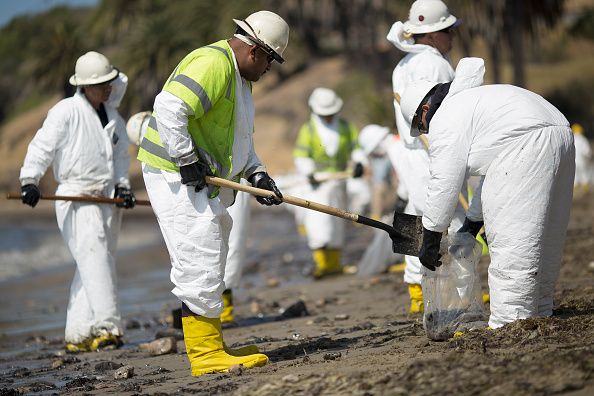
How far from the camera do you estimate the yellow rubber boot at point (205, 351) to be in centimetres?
594

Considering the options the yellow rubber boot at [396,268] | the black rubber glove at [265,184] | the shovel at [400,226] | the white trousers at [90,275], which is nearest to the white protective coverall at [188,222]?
the black rubber glove at [265,184]

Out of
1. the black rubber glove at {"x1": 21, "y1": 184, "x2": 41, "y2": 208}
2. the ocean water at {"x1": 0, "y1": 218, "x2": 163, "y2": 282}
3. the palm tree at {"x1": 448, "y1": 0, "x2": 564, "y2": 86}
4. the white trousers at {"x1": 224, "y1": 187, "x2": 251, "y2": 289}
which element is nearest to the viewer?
the black rubber glove at {"x1": 21, "y1": 184, "x2": 41, "y2": 208}

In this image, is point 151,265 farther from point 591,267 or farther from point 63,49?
point 63,49

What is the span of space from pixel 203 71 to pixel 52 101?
4452cm

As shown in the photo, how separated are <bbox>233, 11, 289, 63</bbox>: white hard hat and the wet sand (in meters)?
1.73

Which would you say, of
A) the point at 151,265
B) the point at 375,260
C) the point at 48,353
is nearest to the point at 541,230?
the point at 48,353

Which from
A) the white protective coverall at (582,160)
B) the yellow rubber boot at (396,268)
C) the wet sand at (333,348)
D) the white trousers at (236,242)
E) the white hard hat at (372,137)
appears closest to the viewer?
the wet sand at (333,348)

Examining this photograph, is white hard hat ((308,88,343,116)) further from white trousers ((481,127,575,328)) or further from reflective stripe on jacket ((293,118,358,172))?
white trousers ((481,127,575,328))

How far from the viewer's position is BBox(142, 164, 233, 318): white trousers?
5.85 m

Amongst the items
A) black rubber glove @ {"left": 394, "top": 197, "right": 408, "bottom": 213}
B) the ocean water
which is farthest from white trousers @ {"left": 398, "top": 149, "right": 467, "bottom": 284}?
the ocean water

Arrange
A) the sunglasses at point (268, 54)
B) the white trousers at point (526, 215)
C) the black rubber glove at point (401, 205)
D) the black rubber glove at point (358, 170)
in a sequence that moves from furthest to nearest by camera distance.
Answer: the black rubber glove at point (358, 170)
the black rubber glove at point (401, 205)
the sunglasses at point (268, 54)
the white trousers at point (526, 215)

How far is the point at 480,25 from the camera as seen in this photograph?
2434 centimetres

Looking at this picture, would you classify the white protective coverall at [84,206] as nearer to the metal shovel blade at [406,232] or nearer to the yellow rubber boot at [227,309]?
the yellow rubber boot at [227,309]

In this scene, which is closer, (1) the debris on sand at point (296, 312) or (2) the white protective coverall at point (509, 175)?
(2) the white protective coverall at point (509, 175)
